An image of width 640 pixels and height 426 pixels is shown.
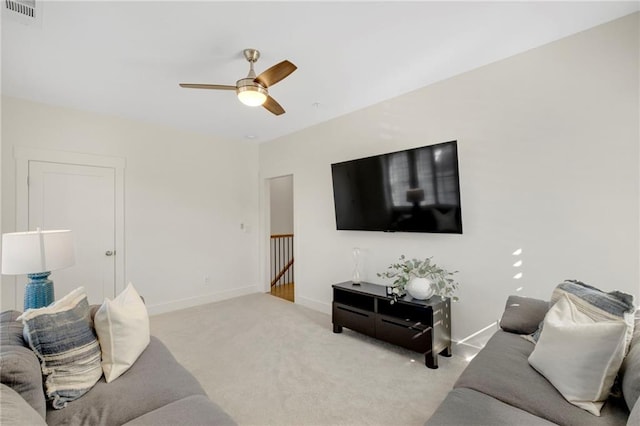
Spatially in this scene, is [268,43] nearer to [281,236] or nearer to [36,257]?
[36,257]

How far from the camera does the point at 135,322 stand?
5.93ft

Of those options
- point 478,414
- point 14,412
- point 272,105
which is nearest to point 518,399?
point 478,414

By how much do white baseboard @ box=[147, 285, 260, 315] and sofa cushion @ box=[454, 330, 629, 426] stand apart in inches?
157

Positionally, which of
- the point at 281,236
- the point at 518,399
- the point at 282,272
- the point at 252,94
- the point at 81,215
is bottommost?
the point at 282,272

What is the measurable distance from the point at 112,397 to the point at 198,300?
131 inches

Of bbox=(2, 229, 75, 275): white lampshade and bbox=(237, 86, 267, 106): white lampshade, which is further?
bbox=(237, 86, 267, 106): white lampshade

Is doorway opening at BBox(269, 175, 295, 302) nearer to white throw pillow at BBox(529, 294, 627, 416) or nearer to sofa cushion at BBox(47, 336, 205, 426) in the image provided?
sofa cushion at BBox(47, 336, 205, 426)

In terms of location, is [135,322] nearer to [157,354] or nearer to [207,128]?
[157,354]

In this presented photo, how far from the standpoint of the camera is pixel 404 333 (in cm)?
279

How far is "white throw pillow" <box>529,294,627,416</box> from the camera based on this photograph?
1329mm

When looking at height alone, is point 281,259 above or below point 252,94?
below

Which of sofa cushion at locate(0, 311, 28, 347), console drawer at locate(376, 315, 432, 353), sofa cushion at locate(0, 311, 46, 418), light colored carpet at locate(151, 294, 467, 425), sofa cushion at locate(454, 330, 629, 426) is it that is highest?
sofa cushion at locate(0, 311, 28, 347)

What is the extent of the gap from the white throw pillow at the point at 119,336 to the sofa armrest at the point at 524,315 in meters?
2.43

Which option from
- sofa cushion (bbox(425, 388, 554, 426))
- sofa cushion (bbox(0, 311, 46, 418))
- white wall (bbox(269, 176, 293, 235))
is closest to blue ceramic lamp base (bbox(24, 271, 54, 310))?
sofa cushion (bbox(0, 311, 46, 418))
